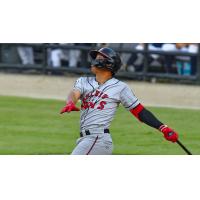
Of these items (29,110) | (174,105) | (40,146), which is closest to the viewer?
(40,146)

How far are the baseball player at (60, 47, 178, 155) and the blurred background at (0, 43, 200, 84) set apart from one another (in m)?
9.64

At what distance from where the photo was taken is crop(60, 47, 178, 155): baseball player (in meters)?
7.80

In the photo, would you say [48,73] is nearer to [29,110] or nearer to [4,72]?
[4,72]

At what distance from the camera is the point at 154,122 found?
789 cm

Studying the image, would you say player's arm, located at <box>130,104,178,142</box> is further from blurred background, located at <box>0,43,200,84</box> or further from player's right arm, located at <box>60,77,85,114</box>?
blurred background, located at <box>0,43,200,84</box>

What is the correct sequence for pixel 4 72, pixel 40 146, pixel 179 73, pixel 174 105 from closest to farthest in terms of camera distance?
pixel 40 146 < pixel 174 105 < pixel 179 73 < pixel 4 72

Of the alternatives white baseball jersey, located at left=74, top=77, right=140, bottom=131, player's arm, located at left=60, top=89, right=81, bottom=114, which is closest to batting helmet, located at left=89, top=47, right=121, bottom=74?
white baseball jersey, located at left=74, top=77, right=140, bottom=131

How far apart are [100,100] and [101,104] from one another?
0.12 feet

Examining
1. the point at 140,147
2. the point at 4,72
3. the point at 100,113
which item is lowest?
the point at 4,72

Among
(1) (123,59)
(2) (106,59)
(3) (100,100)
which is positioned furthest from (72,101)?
(1) (123,59)

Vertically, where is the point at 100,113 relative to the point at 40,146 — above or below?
above

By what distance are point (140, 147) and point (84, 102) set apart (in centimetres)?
397

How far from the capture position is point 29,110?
15242 mm

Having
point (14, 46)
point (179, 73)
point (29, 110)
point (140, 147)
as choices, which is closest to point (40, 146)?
point (140, 147)
